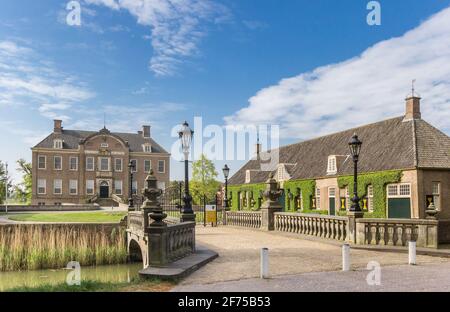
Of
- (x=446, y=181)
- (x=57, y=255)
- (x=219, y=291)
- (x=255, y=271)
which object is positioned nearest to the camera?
(x=219, y=291)

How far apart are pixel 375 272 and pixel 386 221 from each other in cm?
560

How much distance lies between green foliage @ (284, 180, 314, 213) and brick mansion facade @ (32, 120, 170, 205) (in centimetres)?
2597

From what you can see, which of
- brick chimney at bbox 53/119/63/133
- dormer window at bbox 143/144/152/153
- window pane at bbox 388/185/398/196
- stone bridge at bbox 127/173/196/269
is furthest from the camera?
dormer window at bbox 143/144/152/153

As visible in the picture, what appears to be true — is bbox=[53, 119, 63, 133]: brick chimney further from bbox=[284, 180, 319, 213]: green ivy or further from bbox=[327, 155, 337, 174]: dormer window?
bbox=[327, 155, 337, 174]: dormer window

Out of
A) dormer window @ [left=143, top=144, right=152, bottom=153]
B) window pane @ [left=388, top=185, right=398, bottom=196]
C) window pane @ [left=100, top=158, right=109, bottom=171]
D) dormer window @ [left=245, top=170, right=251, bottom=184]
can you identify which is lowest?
window pane @ [left=388, top=185, right=398, bottom=196]

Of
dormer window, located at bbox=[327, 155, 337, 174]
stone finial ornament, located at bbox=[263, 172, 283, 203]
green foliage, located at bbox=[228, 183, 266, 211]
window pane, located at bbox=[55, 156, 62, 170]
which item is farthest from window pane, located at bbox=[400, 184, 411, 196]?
window pane, located at bbox=[55, 156, 62, 170]

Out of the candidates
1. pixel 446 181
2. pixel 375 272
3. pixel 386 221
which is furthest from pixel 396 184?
pixel 375 272

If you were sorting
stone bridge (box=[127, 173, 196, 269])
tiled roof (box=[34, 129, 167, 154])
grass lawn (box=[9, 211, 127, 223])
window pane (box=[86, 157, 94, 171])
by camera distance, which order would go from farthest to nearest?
window pane (box=[86, 157, 94, 171]) < tiled roof (box=[34, 129, 167, 154]) < grass lawn (box=[9, 211, 127, 223]) < stone bridge (box=[127, 173, 196, 269])

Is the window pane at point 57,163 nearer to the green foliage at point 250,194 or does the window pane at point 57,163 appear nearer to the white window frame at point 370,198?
the green foliage at point 250,194

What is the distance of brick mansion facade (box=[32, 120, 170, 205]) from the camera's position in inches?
2296

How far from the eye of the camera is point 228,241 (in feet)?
55.1

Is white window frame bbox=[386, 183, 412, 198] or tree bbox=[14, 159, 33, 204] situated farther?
tree bbox=[14, 159, 33, 204]
